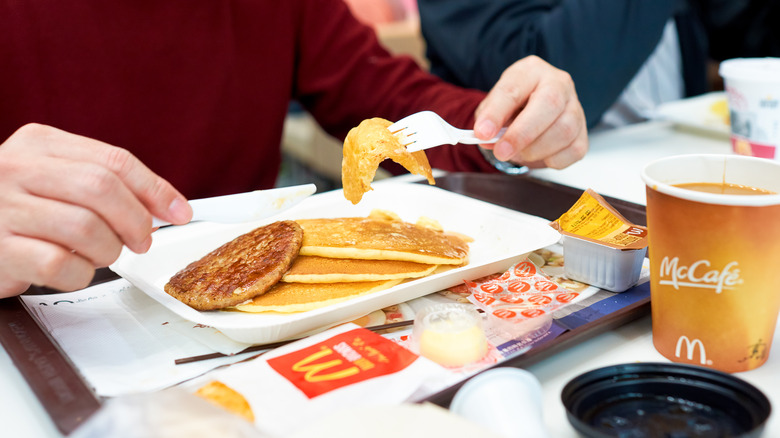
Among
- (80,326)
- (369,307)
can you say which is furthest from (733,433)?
(80,326)

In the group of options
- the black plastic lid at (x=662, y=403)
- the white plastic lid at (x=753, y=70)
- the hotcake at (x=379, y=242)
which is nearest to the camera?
the black plastic lid at (x=662, y=403)

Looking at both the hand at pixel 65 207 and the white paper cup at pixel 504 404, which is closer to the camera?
the white paper cup at pixel 504 404

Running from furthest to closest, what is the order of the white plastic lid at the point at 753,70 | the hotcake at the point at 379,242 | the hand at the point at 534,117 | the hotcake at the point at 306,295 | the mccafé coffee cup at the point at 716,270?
the white plastic lid at the point at 753,70 < the hand at the point at 534,117 < the hotcake at the point at 379,242 < the hotcake at the point at 306,295 < the mccafé coffee cup at the point at 716,270

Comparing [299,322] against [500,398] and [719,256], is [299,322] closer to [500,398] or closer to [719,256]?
[500,398]

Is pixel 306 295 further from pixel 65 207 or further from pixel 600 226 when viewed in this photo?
pixel 600 226

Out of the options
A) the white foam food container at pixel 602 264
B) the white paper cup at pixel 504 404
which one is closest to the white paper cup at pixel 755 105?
the white foam food container at pixel 602 264

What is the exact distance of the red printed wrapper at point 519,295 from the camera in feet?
3.40

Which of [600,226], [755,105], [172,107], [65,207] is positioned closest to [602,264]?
[600,226]

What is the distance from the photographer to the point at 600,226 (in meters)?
1.19

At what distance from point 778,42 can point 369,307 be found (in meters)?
3.41

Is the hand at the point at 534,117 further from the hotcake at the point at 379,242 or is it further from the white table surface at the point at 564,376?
the white table surface at the point at 564,376

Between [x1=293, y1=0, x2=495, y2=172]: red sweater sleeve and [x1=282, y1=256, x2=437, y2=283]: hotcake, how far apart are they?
1.00 meters

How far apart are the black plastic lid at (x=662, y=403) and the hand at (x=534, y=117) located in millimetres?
716

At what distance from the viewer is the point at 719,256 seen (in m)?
0.84
